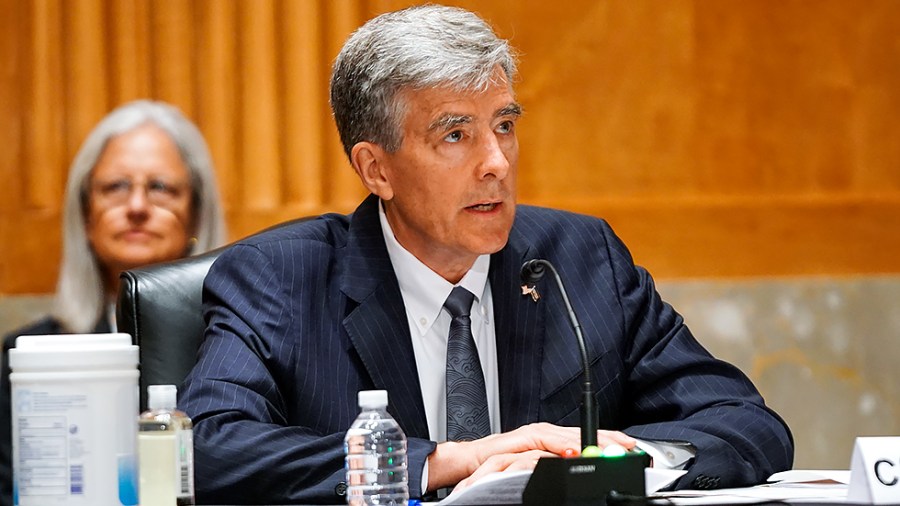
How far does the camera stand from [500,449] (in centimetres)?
201

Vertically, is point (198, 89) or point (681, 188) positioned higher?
point (198, 89)

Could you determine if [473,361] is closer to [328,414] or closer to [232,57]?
[328,414]

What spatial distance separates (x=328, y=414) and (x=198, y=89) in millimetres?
1812

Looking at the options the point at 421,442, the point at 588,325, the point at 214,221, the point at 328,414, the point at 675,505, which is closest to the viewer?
the point at 675,505

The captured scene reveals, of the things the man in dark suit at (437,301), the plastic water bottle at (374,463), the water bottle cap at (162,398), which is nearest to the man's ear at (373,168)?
the man in dark suit at (437,301)

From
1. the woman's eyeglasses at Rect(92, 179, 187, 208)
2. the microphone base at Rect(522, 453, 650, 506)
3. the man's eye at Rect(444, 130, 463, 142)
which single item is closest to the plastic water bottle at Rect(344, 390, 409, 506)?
the microphone base at Rect(522, 453, 650, 506)

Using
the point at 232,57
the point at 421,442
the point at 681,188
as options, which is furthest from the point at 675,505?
the point at 232,57

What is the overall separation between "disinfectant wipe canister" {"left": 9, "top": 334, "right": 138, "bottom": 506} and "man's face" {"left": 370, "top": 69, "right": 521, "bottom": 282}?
111 cm

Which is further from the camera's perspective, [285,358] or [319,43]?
[319,43]

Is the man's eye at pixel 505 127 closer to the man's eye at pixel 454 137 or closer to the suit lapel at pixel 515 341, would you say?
the man's eye at pixel 454 137

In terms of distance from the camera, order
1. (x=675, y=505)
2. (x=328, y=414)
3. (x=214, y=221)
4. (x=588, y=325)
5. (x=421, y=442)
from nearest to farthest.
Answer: (x=675, y=505), (x=421, y=442), (x=328, y=414), (x=588, y=325), (x=214, y=221)

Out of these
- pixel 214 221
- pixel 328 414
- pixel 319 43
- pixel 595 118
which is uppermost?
pixel 319 43

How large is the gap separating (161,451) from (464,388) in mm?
930

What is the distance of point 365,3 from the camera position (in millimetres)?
3877
